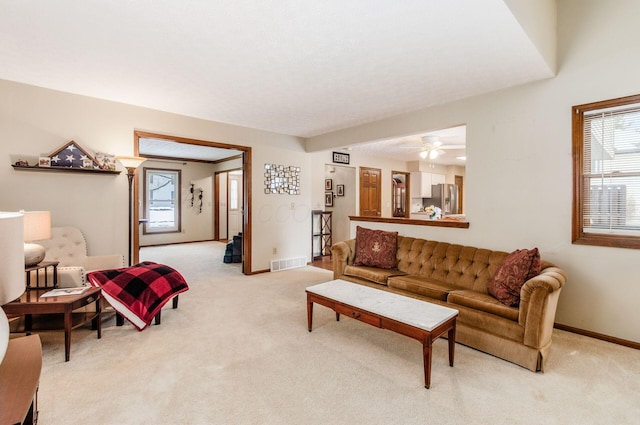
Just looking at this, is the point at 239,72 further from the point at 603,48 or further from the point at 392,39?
the point at 603,48

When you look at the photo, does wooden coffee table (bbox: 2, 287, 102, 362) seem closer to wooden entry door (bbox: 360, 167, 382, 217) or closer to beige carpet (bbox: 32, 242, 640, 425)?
beige carpet (bbox: 32, 242, 640, 425)

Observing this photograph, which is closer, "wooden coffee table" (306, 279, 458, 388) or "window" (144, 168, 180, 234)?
"wooden coffee table" (306, 279, 458, 388)

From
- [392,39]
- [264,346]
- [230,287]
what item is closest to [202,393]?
[264,346]

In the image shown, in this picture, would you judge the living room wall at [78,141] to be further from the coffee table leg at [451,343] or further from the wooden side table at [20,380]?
the coffee table leg at [451,343]

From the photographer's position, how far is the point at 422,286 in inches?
118

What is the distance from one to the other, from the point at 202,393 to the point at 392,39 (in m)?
2.82

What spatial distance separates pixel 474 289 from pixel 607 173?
158cm

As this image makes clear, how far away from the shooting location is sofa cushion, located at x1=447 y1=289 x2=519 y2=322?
238 centimetres

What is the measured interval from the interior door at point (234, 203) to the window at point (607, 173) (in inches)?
327

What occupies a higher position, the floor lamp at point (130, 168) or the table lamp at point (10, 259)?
the floor lamp at point (130, 168)

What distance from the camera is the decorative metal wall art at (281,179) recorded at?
5422mm

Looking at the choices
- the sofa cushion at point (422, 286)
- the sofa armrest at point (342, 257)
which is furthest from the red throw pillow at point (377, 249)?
the sofa cushion at point (422, 286)

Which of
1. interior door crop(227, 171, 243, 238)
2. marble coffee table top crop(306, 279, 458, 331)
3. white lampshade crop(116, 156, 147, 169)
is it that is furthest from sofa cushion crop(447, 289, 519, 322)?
interior door crop(227, 171, 243, 238)

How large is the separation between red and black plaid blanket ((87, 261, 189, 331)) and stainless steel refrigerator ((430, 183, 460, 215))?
7639 millimetres
